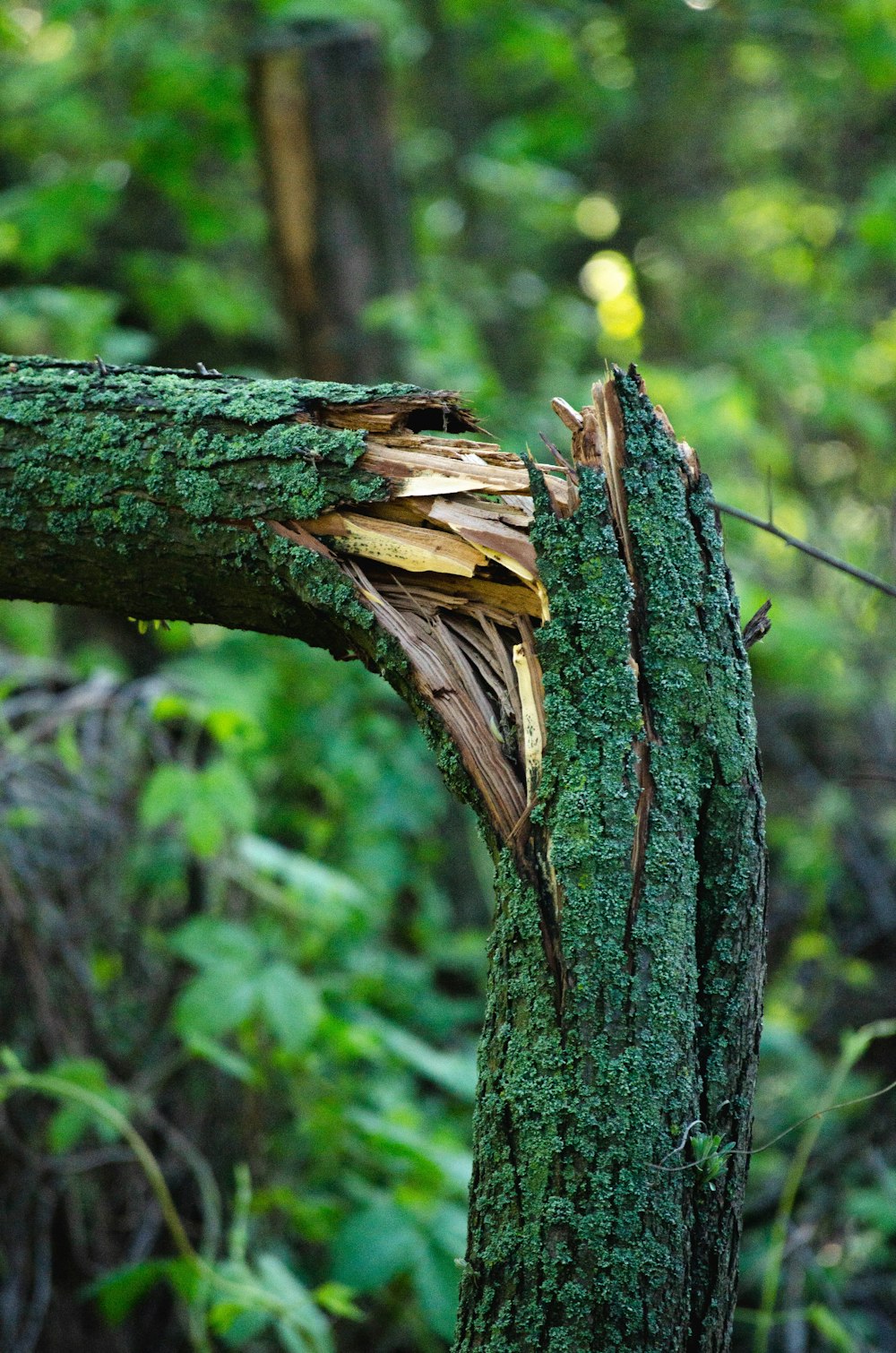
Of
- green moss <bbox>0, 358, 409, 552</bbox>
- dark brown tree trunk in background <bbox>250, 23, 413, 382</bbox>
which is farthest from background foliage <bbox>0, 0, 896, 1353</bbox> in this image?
green moss <bbox>0, 358, 409, 552</bbox>

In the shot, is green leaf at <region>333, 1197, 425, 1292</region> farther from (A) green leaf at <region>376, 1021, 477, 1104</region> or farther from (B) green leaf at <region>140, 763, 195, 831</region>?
(B) green leaf at <region>140, 763, 195, 831</region>

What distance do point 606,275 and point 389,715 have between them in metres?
4.83

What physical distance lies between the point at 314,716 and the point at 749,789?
2.93 metres

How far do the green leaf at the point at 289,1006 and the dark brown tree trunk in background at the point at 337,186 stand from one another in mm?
2641

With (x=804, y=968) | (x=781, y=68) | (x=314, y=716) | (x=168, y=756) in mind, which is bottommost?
(x=168, y=756)

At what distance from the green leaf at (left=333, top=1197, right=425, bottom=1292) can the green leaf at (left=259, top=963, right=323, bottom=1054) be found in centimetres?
43

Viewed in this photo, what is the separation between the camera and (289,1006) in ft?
8.05

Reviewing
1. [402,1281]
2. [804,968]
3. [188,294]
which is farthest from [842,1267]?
[188,294]

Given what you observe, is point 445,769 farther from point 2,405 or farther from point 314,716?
point 314,716

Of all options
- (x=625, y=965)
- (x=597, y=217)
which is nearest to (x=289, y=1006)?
(x=625, y=965)

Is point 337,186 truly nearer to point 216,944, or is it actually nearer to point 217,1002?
point 216,944

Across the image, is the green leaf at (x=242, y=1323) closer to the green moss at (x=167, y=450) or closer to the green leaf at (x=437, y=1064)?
the green leaf at (x=437, y=1064)

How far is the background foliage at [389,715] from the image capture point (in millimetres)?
2551

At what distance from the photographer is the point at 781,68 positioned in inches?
251
